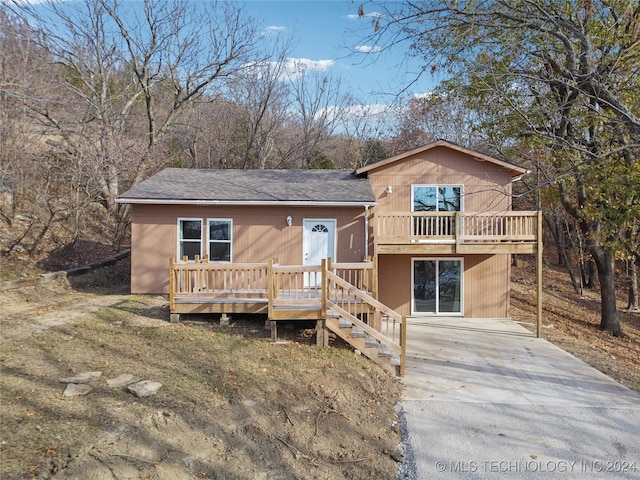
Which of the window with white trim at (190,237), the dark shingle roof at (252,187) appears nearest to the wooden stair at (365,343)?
the dark shingle roof at (252,187)

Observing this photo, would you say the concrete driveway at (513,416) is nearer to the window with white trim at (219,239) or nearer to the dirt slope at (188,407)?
the dirt slope at (188,407)

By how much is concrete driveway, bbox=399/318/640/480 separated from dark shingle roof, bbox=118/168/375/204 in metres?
5.00

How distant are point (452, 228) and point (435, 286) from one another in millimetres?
2235

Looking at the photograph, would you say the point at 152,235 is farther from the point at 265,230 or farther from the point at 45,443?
the point at 45,443

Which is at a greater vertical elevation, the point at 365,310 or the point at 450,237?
the point at 450,237

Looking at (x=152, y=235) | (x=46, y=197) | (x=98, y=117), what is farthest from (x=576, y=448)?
(x=98, y=117)

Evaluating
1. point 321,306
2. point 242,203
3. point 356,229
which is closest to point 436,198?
point 356,229

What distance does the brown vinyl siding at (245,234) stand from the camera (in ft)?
40.7

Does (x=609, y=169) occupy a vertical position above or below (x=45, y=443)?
above

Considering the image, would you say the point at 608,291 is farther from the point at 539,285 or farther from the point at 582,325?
the point at 539,285

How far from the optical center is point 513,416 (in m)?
6.42

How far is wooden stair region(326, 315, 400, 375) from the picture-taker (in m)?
7.98

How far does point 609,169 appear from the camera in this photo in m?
10.7

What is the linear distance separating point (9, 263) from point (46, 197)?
2401mm
